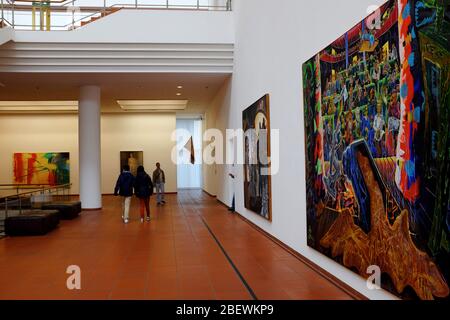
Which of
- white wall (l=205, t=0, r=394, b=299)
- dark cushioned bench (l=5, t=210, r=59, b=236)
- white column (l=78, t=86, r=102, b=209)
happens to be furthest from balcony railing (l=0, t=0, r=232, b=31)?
dark cushioned bench (l=5, t=210, r=59, b=236)

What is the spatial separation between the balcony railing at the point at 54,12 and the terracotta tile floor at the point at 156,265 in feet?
23.0

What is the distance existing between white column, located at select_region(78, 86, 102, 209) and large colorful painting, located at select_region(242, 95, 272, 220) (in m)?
7.15

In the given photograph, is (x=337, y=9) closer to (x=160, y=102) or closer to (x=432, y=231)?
(x=432, y=231)

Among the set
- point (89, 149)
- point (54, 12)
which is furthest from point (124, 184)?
point (54, 12)

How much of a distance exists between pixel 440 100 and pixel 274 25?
5638 mm

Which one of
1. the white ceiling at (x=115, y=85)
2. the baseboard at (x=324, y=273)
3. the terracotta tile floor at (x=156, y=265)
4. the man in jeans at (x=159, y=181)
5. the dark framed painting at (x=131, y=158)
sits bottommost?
the terracotta tile floor at (x=156, y=265)

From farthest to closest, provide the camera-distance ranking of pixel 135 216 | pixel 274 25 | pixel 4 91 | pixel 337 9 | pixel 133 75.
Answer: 1. pixel 4 91
2. pixel 133 75
3. pixel 135 216
4. pixel 274 25
5. pixel 337 9

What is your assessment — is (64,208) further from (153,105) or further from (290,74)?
(153,105)

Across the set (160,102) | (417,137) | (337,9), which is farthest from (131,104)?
(417,137)

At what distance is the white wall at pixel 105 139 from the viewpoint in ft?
74.8

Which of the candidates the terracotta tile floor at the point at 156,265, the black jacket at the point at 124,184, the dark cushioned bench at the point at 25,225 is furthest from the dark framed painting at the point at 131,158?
the dark cushioned bench at the point at 25,225

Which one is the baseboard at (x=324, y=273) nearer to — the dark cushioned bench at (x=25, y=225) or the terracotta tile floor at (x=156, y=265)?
the terracotta tile floor at (x=156, y=265)

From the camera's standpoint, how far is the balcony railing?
44.1 feet

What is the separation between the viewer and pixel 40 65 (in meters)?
13.6
